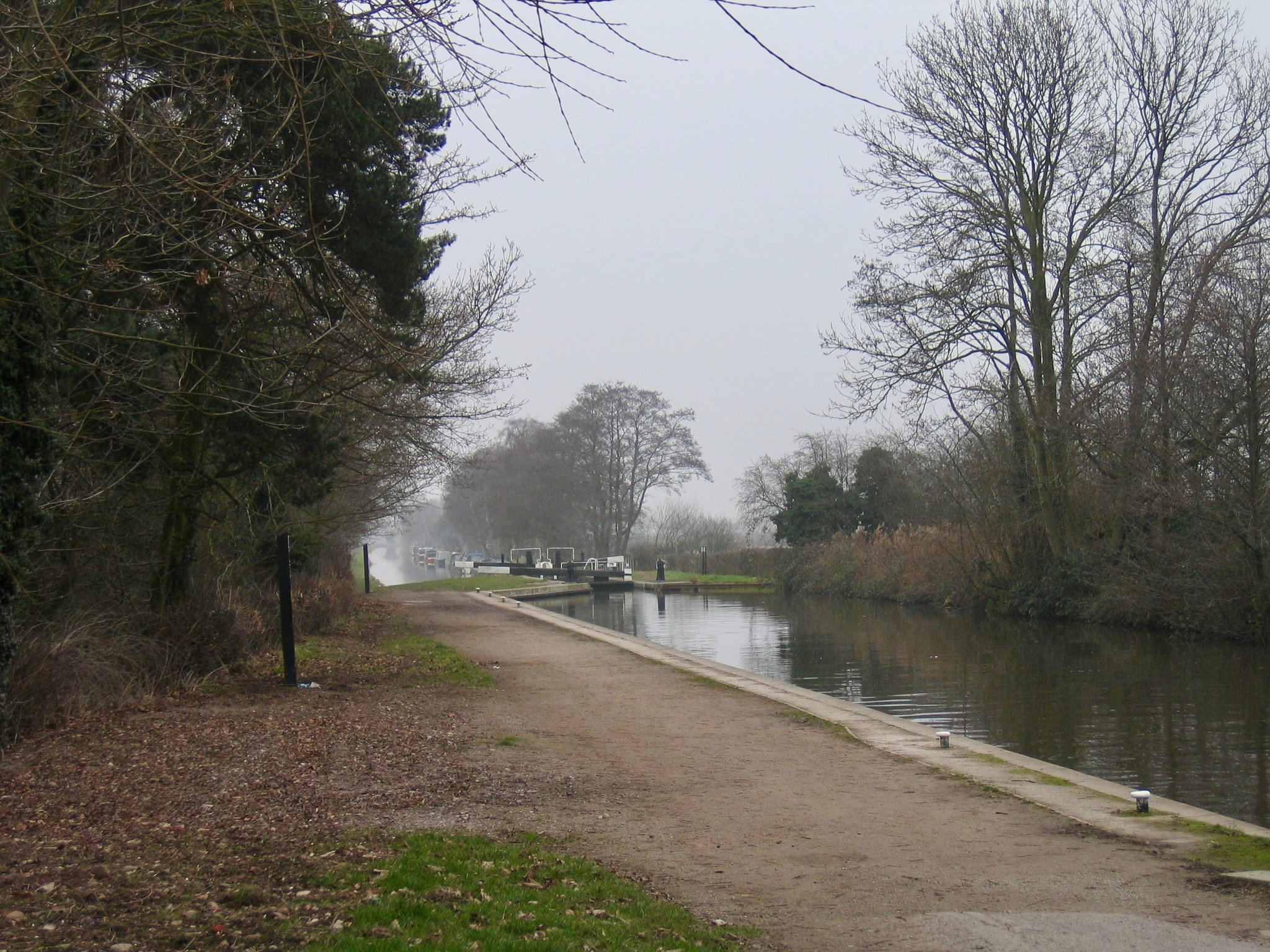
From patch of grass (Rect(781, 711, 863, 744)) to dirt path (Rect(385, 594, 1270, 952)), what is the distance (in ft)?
0.33

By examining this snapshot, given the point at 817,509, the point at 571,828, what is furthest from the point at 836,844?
the point at 817,509

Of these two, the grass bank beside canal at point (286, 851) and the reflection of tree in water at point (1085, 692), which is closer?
the grass bank beside canal at point (286, 851)

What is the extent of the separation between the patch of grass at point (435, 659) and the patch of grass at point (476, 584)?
63.8ft

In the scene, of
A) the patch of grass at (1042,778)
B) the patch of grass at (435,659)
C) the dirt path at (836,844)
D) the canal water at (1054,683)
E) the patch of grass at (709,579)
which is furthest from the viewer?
the patch of grass at (709,579)

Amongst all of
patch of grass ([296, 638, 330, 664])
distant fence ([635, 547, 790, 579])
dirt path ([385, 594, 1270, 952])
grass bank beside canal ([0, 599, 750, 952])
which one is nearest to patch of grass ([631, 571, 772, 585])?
distant fence ([635, 547, 790, 579])

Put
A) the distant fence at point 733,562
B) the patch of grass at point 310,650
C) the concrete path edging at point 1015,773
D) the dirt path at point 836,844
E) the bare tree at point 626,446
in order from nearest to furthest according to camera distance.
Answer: the dirt path at point 836,844 < the concrete path edging at point 1015,773 < the patch of grass at point 310,650 < the distant fence at point 733,562 < the bare tree at point 626,446

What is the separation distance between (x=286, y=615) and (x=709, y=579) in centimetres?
3897

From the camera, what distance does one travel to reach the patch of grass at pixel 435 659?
13.5 meters

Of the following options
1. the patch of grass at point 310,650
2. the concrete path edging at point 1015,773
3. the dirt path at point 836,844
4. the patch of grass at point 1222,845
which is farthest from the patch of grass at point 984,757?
the patch of grass at point 310,650

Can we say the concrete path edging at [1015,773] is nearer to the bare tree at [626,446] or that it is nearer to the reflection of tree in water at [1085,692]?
the reflection of tree in water at [1085,692]

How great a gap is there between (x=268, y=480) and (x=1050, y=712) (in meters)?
10.2

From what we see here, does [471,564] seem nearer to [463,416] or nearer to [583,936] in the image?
[463,416]

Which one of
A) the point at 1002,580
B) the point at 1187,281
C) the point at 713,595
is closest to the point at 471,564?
the point at 713,595

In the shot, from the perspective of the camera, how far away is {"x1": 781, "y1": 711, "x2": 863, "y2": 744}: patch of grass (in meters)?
9.56
